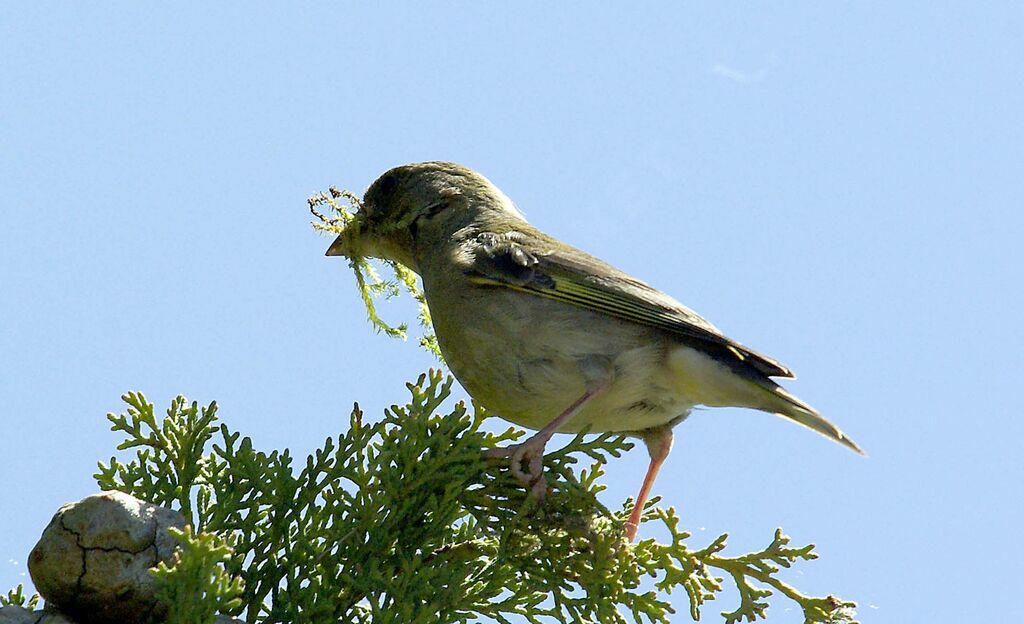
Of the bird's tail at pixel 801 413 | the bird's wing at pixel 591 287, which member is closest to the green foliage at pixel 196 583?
the bird's wing at pixel 591 287

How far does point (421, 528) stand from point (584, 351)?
1374 mm

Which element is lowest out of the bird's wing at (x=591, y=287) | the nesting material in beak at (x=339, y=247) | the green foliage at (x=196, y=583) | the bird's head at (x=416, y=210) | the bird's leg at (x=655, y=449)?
the green foliage at (x=196, y=583)

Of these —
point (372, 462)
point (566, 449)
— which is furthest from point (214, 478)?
point (566, 449)

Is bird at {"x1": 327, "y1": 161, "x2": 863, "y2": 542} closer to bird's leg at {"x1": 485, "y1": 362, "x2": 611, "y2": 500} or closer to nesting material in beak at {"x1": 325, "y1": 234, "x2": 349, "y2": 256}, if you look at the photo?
bird's leg at {"x1": 485, "y1": 362, "x2": 611, "y2": 500}

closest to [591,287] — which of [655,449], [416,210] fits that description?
[655,449]

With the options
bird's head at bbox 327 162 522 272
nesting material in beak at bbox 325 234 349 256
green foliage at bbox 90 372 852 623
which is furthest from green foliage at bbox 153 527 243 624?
nesting material in beak at bbox 325 234 349 256

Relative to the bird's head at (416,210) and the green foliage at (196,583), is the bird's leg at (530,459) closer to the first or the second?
the green foliage at (196,583)

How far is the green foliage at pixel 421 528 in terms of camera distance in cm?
354

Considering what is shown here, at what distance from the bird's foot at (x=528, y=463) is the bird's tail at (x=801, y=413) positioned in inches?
47.2

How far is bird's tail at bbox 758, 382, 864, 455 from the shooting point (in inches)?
181

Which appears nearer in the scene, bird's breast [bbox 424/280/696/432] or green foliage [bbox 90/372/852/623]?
green foliage [bbox 90/372/852/623]

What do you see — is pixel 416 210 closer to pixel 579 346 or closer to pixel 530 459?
pixel 579 346

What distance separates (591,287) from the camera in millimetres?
5086

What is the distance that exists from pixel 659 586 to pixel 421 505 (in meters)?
0.81
